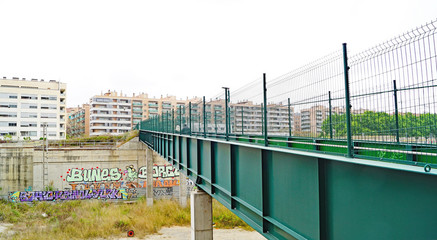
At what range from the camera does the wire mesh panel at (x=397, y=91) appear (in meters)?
3.96

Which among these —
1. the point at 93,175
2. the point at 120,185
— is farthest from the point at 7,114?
the point at 120,185

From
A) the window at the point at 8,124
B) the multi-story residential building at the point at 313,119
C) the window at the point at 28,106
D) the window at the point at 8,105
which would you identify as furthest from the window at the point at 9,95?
the multi-story residential building at the point at 313,119

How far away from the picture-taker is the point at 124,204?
34781 millimetres

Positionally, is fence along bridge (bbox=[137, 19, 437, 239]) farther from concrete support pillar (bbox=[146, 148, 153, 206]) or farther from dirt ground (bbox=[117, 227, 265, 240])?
concrete support pillar (bbox=[146, 148, 153, 206])

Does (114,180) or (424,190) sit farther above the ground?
(424,190)

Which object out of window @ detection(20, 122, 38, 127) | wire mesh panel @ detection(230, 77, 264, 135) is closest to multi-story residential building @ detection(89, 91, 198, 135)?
window @ detection(20, 122, 38, 127)

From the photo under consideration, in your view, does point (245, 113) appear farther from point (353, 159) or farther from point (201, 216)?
point (353, 159)

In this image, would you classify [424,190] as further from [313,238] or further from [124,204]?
[124,204]

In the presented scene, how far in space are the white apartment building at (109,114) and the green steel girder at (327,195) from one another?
9415 cm

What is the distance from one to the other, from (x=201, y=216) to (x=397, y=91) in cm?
992

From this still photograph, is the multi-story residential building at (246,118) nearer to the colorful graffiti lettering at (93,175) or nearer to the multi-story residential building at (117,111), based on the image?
the colorful graffiti lettering at (93,175)

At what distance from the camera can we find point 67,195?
3512cm

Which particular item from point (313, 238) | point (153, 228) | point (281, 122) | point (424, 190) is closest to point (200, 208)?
point (281, 122)

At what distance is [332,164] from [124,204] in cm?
3374
